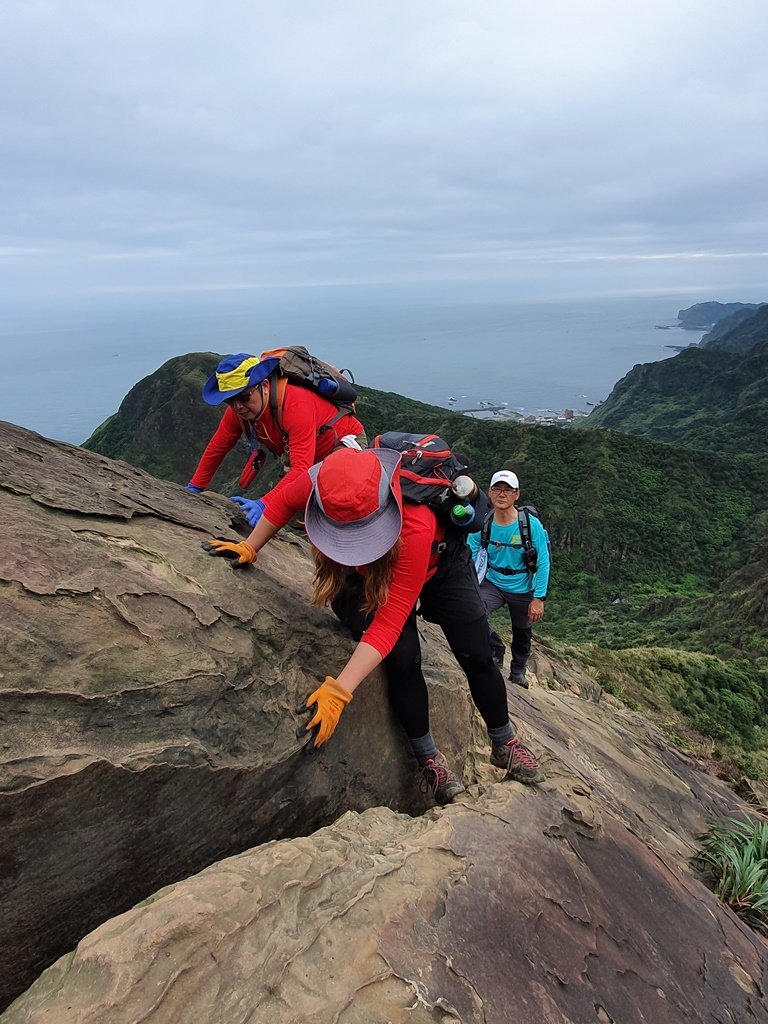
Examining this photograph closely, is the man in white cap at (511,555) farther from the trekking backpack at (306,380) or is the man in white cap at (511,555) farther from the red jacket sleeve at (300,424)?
the red jacket sleeve at (300,424)

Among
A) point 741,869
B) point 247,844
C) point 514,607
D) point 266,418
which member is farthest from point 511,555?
point 247,844

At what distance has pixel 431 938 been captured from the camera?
2.82 metres

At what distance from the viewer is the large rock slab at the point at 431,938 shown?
2.38 metres

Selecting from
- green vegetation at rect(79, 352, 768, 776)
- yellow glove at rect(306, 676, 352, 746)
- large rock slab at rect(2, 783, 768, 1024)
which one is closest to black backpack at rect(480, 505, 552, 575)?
large rock slab at rect(2, 783, 768, 1024)

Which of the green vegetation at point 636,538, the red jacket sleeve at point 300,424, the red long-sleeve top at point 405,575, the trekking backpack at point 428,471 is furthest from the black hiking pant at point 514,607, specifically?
the green vegetation at point 636,538

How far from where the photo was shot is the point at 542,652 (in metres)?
12.0

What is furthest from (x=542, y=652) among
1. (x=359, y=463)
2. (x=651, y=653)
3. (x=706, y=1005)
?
(x=359, y=463)

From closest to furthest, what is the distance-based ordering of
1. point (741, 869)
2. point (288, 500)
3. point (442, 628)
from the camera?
point (288, 500) → point (442, 628) → point (741, 869)

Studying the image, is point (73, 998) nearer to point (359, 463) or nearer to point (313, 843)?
point (313, 843)

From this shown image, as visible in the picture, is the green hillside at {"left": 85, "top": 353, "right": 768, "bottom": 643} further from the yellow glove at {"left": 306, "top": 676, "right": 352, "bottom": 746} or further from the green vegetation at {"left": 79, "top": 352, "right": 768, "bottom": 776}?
the yellow glove at {"left": 306, "top": 676, "right": 352, "bottom": 746}

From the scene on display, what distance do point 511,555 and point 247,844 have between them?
14.6 feet

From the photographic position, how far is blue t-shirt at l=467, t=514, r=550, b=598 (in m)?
6.99

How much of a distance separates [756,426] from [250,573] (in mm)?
84680

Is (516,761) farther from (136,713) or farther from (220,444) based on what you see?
(220,444)
